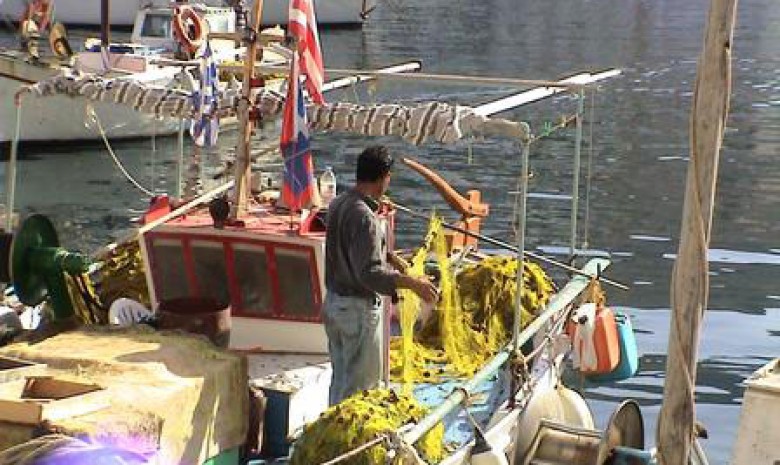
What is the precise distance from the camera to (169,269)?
1014 cm

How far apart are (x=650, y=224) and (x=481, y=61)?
25.3 meters

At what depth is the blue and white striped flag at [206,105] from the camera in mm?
10605

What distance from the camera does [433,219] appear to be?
11.6m

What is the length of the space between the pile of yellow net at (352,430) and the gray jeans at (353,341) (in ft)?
2.36

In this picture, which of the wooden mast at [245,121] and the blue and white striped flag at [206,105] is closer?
the wooden mast at [245,121]

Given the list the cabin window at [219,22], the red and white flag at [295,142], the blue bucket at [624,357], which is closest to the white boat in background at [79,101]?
the cabin window at [219,22]

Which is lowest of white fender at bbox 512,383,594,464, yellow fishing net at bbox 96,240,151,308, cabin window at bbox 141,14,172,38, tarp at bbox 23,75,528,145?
white fender at bbox 512,383,594,464

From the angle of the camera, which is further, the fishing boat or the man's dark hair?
the man's dark hair

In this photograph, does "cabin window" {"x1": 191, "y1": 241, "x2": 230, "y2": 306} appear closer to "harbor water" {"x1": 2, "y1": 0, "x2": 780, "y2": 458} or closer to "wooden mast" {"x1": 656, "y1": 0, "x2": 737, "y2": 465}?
"harbor water" {"x1": 2, "y1": 0, "x2": 780, "y2": 458}

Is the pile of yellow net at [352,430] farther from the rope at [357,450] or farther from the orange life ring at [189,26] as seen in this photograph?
the orange life ring at [189,26]

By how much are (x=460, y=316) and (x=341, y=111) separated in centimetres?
278

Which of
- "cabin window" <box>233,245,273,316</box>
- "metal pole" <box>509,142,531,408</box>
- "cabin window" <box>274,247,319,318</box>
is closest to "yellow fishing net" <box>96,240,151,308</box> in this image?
"cabin window" <box>233,245,273,316</box>

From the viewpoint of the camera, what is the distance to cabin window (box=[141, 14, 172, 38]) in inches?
1473

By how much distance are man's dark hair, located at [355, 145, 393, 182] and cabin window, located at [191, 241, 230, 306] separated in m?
1.64
